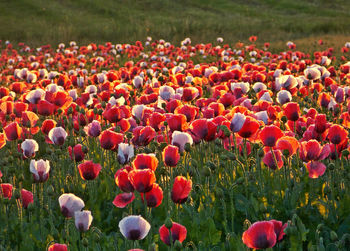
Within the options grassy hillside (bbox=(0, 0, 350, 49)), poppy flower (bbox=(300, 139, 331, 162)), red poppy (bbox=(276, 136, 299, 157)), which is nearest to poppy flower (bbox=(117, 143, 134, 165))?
red poppy (bbox=(276, 136, 299, 157))

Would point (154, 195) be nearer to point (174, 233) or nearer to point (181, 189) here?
point (181, 189)

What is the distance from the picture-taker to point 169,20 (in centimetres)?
2564

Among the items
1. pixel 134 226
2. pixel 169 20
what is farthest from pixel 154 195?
pixel 169 20

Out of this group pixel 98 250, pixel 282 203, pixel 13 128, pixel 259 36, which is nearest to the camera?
pixel 98 250

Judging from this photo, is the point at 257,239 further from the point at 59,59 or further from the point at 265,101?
the point at 59,59

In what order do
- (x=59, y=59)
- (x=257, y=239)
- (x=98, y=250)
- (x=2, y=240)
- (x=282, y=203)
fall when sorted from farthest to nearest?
(x=59, y=59) < (x=282, y=203) < (x=2, y=240) < (x=98, y=250) < (x=257, y=239)

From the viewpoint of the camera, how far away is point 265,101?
3.69 metres

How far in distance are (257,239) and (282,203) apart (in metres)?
1.20

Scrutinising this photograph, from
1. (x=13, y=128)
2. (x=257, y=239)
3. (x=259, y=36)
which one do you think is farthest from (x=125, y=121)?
(x=259, y=36)

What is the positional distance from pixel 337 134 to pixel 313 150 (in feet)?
0.86

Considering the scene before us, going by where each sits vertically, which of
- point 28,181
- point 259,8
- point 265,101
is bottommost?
point 259,8

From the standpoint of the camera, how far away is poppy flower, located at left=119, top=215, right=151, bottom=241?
1.86 m

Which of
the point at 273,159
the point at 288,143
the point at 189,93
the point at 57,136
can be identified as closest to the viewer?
the point at 288,143

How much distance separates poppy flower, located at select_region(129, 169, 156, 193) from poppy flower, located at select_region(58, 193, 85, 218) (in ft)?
1.14
